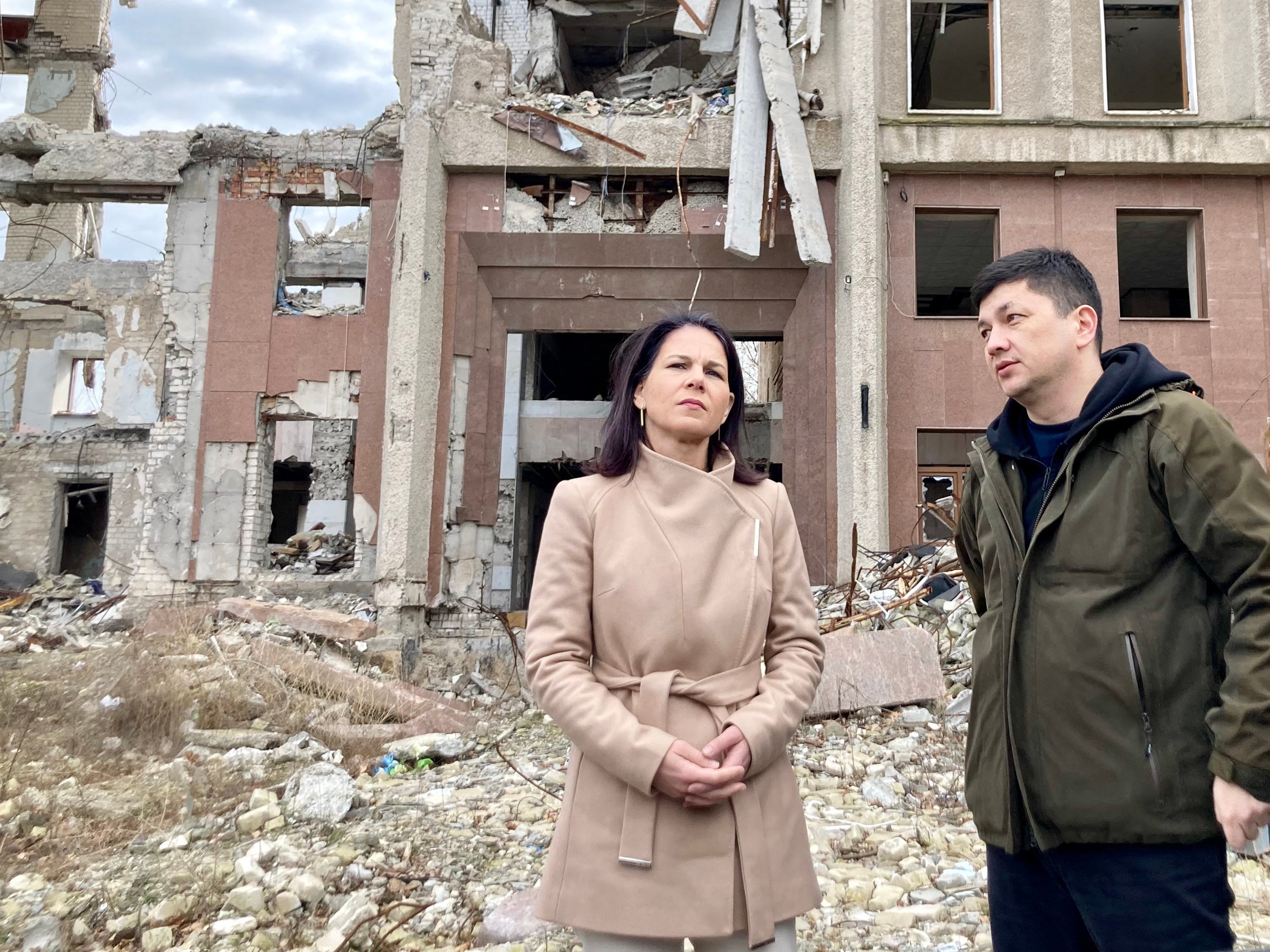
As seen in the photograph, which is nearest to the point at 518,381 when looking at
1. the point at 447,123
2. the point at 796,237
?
the point at 447,123

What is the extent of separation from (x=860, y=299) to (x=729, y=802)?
918cm

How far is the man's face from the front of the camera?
178 centimetres

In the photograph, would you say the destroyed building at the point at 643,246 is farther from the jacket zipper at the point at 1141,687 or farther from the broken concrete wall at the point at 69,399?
the jacket zipper at the point at 1141,687

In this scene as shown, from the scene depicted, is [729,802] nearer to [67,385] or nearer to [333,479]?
[333,479]

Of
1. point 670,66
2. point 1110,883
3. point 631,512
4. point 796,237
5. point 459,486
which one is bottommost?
point 1110,883

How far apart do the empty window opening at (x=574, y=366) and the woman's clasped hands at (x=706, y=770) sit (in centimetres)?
1262

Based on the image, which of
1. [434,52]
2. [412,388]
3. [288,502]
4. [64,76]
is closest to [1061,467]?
[412,388]

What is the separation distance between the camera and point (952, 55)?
13.2 m

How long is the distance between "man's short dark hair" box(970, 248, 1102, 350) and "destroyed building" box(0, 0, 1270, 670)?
8.08 m

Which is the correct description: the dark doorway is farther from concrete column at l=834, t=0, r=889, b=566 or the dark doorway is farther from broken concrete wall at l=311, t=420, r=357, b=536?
concrete column at l=834, t=0, r=889, b=566

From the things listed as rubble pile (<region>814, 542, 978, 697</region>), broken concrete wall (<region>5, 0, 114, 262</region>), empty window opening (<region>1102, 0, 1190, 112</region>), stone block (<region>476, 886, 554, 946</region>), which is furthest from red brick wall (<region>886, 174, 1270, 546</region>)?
broken concrete wall (<region>5, 0, 114, 262</region>)

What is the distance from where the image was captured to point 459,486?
10477mm

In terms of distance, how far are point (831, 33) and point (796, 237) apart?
303cm

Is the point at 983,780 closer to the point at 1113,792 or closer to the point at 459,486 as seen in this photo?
the point at 1113,792
